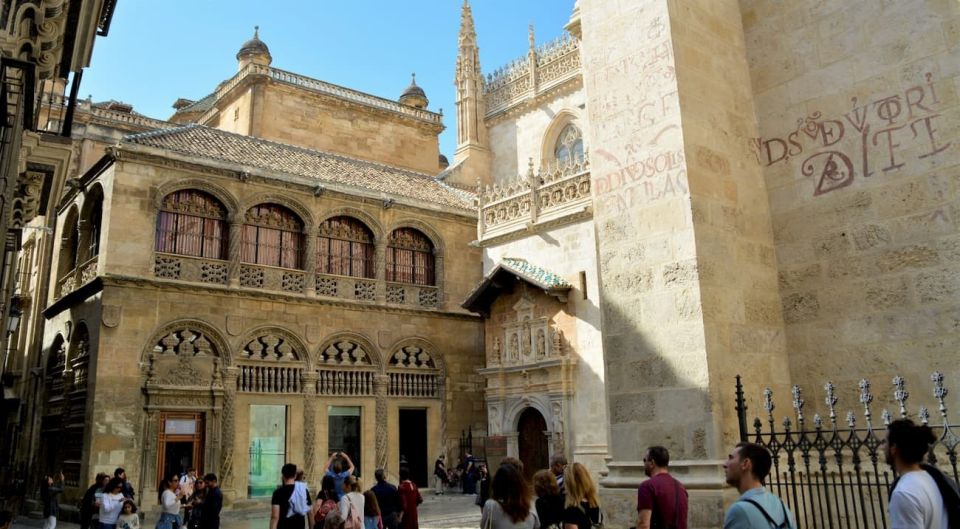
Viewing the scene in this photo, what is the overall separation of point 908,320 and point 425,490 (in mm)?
15570

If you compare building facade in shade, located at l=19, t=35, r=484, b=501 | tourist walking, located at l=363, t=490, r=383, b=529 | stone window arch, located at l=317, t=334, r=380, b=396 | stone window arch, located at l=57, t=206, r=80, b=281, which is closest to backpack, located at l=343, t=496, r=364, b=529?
tourist walking, located at l=363, t=490, r=383, b=529

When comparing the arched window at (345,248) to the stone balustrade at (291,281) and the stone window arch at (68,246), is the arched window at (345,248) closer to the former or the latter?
the stone balustrade at (291,281)

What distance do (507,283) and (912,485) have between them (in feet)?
50.0

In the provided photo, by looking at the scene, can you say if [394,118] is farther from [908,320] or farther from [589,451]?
[908,320]

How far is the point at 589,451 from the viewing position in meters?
15.4

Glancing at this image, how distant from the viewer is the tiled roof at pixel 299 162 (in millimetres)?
18562

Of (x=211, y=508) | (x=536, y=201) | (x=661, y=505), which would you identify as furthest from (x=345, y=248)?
(x=661, y=505)

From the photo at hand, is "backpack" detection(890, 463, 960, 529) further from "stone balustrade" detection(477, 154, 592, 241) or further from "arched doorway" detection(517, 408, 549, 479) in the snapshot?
"arched doorway" detection(517, 408, 549, 479)

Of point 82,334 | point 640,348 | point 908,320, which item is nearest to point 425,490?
point 82,334

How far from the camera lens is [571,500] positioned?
4.70 m

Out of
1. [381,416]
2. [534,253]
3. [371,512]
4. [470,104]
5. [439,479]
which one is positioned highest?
[470,104]

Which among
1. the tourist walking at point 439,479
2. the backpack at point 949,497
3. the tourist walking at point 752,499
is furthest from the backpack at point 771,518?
the tourist walking at point 439,479

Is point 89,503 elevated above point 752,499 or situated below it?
below

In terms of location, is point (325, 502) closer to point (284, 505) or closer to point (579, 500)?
point (284, 505)
